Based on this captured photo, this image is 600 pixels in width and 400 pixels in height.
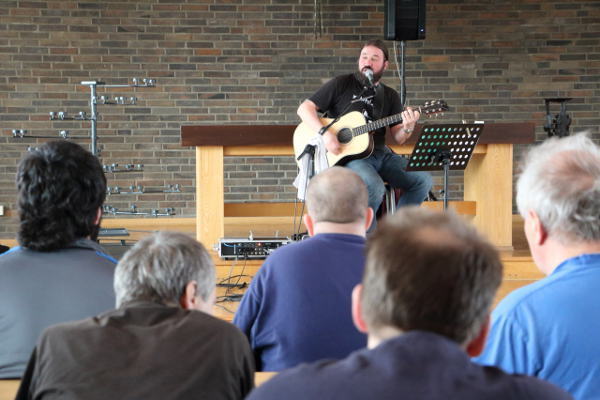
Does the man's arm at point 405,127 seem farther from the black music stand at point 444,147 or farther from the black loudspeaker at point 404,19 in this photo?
the black loudspeaker at point 404,19

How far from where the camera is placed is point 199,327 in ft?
4.43

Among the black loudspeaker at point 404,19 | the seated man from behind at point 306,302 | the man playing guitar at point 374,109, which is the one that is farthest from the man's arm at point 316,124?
the seated man from behind at point 306,302

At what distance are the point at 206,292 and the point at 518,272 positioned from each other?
129 inches

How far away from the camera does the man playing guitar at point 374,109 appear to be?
4777 mm

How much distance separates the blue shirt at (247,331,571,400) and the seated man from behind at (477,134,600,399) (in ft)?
1.90

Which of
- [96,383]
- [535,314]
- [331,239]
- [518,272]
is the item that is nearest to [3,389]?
[96,383]

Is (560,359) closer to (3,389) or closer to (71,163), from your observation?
(3,389)

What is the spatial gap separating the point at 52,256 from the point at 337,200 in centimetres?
81

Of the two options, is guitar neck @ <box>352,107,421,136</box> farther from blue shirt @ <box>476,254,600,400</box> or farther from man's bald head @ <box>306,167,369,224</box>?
blue shirt @ <box>476,254,600,400</box>

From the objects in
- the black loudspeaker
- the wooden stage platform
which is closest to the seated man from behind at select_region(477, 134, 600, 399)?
the wooden stage platform

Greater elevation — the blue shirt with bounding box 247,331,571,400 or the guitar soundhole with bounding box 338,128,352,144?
the guitar soundhole with bounding box 338,128,352,144

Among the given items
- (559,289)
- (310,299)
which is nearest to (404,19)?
(310,299)

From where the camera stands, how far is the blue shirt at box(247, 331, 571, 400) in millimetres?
823

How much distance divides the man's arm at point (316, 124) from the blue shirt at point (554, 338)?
3196mm
